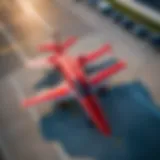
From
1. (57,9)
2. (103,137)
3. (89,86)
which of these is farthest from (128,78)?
(57,9)

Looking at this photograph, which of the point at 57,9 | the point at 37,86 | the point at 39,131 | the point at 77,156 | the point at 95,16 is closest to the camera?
the point at 77,156

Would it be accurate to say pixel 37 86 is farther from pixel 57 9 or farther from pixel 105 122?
pixel 57 9

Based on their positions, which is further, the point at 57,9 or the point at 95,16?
the point at 57,9

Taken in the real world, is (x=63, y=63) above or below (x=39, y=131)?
above

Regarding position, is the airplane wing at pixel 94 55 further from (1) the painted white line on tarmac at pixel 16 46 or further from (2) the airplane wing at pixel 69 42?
(1) the painted white line on tarmac at pixel 16 46

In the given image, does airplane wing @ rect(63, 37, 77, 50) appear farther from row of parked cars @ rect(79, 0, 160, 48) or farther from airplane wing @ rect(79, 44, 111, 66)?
row of parked cars @ rect(79, 0, 160, 48)

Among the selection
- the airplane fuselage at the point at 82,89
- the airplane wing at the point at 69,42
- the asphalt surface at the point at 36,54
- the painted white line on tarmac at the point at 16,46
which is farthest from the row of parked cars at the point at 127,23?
the painted white line on tarmac at the point at 16,46

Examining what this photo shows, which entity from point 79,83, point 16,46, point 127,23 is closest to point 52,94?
point 79,83
